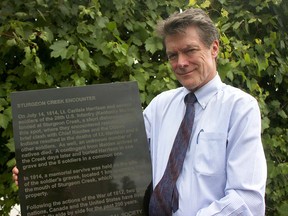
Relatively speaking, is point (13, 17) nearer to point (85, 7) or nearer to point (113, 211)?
point (85, 7)

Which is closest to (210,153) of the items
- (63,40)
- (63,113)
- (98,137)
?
(98,137)

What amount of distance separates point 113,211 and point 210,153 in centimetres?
59

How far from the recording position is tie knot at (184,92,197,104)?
7.51ft

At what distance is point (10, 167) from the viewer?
9.55 feet

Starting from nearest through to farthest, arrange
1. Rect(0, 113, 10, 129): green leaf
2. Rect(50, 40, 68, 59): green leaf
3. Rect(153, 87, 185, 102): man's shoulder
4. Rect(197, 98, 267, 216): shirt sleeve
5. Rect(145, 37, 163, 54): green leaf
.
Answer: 1. Rect(197, 98, 267, 216): shirt sleeve
2. Rect(153, 87, 185, 102): man's shoulder
3. Rect(0, 113, 10, 129): green leaf
4. Rect(50, 40, 68, 59): green leaf
5. Rect(145, 37, 163, 54): green leaf

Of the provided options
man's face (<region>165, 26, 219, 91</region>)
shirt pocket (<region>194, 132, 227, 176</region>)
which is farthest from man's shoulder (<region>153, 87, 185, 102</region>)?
shirt pocket (<region>194, 132, 227, 176</region>)

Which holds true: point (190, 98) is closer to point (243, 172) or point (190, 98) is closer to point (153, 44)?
point (243, 172)

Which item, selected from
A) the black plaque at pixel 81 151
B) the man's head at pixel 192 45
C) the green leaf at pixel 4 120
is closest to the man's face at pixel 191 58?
the man's head at pixel 192 45

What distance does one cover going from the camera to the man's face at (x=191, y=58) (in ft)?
7.32

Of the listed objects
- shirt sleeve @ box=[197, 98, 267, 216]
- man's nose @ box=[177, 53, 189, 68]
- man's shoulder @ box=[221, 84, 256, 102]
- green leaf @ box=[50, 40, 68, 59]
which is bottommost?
shirt sleeve @ box=[197, 98, 267, 216]

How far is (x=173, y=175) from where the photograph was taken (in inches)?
85.5

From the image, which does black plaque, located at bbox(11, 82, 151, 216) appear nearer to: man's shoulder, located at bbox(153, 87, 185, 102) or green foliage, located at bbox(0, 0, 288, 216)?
man's shoulder, located at bbox(153, 87, 185, 102)

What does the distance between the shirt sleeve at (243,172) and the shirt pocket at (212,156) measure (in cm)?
3

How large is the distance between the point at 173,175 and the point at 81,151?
0.47 m
